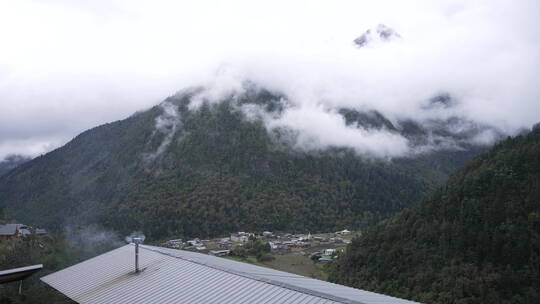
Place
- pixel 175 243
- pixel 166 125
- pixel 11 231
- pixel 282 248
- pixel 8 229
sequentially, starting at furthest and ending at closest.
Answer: pixel 166 125 → pixel 175 243 → pixel 282 248 → pixel 8 229 → pixel 11 231

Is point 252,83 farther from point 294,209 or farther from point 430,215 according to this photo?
point 430,215

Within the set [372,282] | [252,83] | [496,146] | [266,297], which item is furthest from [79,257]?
[252,83]

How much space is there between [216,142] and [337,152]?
145 feet

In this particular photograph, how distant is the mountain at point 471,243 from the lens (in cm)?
4228

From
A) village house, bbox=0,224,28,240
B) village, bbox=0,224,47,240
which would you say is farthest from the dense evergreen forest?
village house, bbox=0,224,28,240

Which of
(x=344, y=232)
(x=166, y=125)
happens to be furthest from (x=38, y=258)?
(x=166, y=125)

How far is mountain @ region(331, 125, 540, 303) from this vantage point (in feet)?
139

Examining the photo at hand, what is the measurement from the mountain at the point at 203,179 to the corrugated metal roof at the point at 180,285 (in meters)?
77.7

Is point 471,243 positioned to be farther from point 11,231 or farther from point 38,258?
point 11,231

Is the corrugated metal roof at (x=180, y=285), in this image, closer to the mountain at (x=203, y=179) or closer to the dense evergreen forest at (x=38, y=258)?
the dense evergreen forest at (x=38, y=258)

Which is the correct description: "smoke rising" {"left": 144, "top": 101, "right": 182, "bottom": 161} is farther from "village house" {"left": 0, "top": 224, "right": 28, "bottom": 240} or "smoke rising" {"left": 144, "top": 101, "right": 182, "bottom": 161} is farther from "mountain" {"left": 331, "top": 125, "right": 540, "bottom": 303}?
"mountain" {"left": 331, "top": 125, "right": 540, "bottom": 303}

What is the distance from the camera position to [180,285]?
1877 cm

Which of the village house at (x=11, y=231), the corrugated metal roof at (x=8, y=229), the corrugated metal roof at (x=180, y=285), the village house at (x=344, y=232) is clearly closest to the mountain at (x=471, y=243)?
the corrugated metal roof at (x=180, y=285)

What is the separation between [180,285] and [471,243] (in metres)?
39.9
